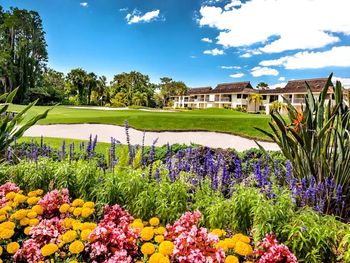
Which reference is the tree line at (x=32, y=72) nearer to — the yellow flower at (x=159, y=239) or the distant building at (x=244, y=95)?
the distant building at (x=244, y=95)

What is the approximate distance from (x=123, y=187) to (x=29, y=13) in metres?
51.7

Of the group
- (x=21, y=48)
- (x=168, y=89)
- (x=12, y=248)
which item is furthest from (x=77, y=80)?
(x=12, y=248)

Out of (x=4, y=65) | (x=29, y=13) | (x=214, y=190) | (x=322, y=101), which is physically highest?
(x=29, y=13)

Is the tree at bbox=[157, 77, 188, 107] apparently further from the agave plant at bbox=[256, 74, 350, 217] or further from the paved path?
the agave plant at bbox=[256, 74, 350, 217]

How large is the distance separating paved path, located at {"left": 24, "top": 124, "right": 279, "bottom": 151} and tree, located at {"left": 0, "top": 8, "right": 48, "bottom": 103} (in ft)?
109

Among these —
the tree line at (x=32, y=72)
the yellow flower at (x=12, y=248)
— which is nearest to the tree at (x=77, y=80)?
the tree line at (x=32, y=72)

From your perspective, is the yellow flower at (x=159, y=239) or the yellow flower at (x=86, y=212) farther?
the yellow flower at (x=86, y=212)

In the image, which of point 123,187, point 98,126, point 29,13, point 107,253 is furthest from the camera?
point 29,13

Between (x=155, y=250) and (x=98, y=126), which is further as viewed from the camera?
(x=98, y=126)

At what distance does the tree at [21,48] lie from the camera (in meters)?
44.5

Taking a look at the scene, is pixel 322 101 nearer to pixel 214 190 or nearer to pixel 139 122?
pixel 214 190

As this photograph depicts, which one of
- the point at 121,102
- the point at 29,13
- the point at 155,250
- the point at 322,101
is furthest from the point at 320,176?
the point at 121,102

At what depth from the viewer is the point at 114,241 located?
8.47 ft

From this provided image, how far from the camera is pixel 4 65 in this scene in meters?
43.2
